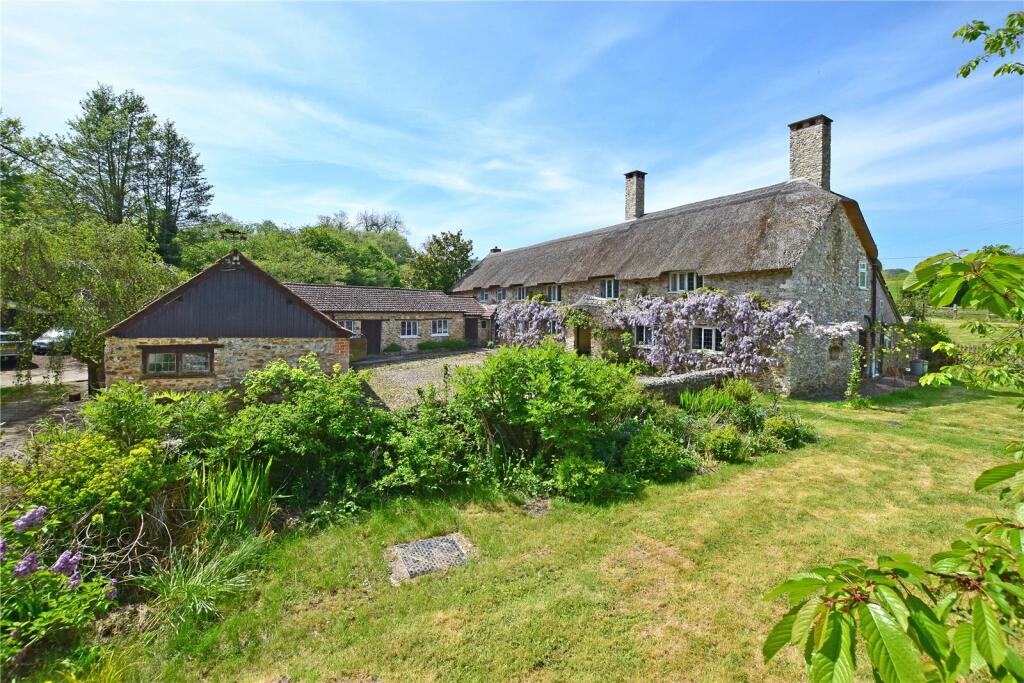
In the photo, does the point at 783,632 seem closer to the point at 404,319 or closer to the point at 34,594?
the point at 34,594

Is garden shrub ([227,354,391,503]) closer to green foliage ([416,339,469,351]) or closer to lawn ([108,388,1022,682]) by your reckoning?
lawn ([108,388,1022,682])

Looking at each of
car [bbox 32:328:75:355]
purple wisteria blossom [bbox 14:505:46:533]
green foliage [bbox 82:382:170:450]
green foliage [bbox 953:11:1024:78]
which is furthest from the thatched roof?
car [bbox 32:328:75:355]

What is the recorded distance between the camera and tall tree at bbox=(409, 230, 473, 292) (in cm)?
3722

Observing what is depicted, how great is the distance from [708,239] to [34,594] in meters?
20.4

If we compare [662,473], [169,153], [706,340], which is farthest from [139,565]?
[169,153]

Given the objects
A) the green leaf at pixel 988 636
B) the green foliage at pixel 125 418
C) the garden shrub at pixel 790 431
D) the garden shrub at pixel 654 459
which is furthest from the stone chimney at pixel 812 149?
the green foliage at pixel 125 418

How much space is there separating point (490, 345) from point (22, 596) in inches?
944

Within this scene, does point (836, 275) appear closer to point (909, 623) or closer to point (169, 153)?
point (909, 623)

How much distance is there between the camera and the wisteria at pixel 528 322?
24.3 m

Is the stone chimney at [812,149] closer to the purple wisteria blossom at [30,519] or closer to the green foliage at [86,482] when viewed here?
the green foliage at [86,482]

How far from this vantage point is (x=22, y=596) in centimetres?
379

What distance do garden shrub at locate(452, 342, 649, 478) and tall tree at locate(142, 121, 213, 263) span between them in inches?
1489

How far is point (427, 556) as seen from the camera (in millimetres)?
5578

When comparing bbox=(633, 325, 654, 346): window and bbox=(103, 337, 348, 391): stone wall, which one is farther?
bbox=(633, 325, 654, 346): window
